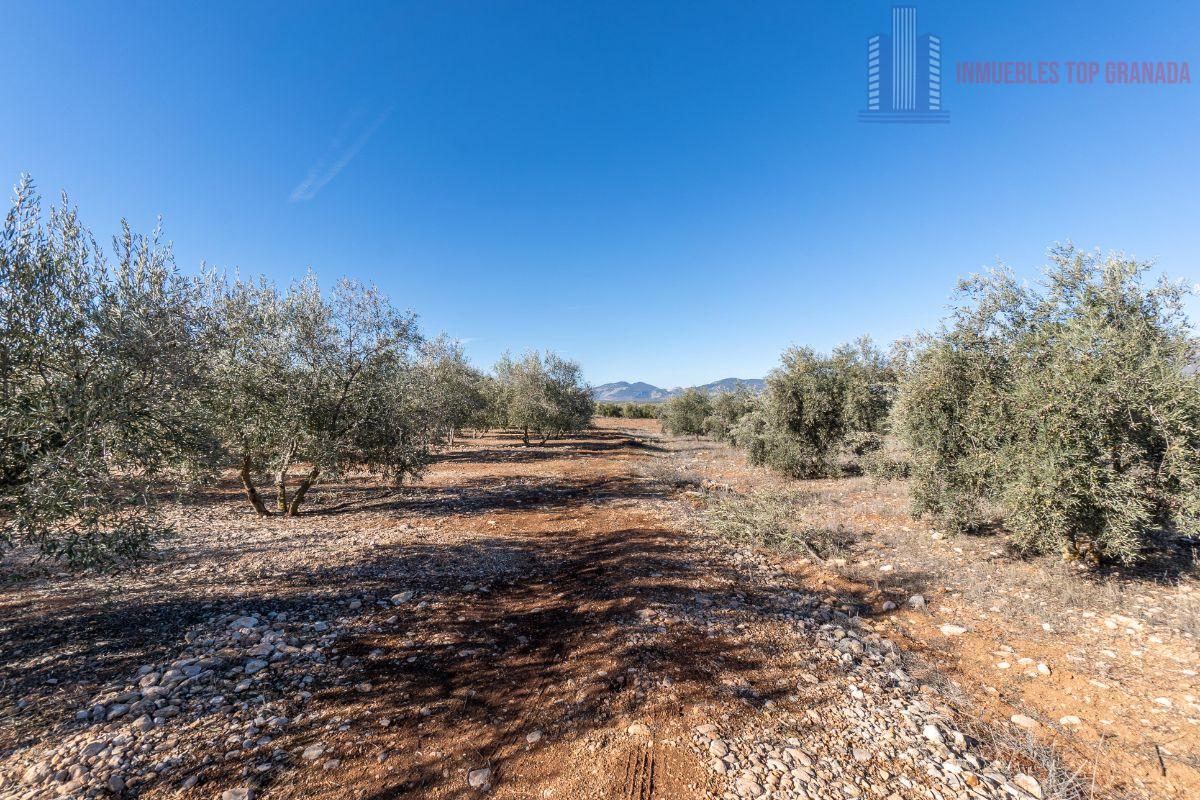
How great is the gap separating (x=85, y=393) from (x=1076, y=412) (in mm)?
16892

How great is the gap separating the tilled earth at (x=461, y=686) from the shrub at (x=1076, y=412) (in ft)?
15.1

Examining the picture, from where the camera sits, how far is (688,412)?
5250 cm

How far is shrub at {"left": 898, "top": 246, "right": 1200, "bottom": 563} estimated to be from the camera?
7.54m

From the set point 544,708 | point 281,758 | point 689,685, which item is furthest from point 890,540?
point 281,758

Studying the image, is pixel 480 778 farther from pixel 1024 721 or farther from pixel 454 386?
pixel 454 386

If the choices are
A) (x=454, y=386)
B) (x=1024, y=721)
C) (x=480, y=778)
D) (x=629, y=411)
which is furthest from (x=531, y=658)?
(x=629, y=411)

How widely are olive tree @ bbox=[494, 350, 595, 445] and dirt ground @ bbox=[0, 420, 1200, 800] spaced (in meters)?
27.0

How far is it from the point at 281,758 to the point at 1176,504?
14341 millimetres

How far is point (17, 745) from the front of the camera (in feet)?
13.7

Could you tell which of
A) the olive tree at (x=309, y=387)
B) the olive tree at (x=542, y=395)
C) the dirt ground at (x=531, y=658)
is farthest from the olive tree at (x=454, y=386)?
the dirt ground at (x=531, y=658)

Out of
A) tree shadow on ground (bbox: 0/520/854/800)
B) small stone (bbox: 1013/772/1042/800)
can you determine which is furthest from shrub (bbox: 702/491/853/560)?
small stone (bbox: 1013/772/1042/800)

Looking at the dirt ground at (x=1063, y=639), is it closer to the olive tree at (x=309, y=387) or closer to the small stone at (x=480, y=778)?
the small stone at (x=480, y=778)

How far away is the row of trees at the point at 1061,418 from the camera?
24.8ft

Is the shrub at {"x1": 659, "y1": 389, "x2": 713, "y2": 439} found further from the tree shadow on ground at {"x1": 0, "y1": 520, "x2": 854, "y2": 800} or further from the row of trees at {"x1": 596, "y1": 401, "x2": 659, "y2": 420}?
the row of trees at {"x1": 596, "y1": 401, "x2": 659, "y2": 420}
